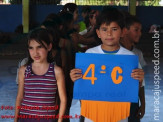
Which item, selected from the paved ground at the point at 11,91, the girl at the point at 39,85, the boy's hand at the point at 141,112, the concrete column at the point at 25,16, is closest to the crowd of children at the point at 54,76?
the girl at the point at 39,85

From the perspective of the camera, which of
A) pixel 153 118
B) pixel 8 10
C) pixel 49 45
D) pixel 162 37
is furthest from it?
pixel 8 10

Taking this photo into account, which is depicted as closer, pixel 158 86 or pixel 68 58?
pixel 68 58

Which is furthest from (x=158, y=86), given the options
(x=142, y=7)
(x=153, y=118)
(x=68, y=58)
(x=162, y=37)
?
(x=142, y=7)

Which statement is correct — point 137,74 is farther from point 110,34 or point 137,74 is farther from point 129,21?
point 129,21

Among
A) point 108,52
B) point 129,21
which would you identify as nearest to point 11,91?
point 129,21

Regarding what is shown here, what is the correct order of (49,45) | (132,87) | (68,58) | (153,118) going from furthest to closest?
(153,118) < (68,58) < (49,45) < (132,87)

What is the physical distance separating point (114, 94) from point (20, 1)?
14.9 meters

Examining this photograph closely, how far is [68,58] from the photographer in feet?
11.2

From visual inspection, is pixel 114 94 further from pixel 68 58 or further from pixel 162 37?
pixel 162 37

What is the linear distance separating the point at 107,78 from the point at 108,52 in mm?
228

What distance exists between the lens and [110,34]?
2684 mm

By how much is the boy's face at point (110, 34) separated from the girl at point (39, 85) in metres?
0.38

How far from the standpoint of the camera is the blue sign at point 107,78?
Result: 102 inches

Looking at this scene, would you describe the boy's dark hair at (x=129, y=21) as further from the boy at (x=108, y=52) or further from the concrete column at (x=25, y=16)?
the concrete column at (x=25, y=16)
